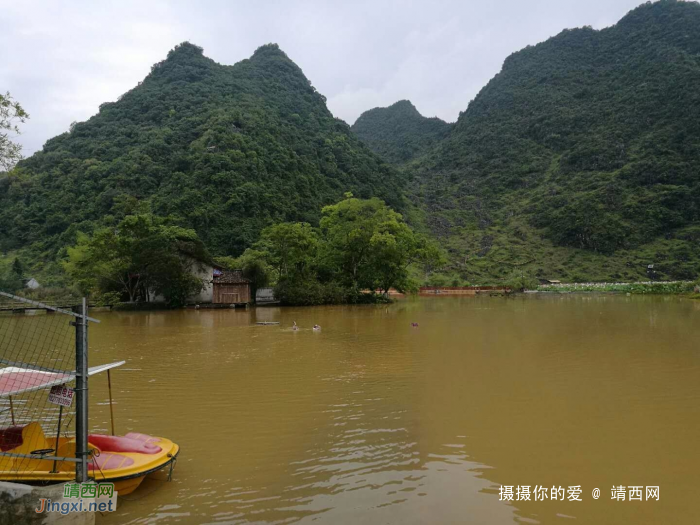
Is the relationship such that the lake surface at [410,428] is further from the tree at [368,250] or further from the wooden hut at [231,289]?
the tree at [368,250]

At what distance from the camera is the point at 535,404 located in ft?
28.1

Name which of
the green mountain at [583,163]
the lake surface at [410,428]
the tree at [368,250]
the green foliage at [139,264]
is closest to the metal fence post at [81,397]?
the lake surface at [410,428]

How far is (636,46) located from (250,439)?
147950 mm

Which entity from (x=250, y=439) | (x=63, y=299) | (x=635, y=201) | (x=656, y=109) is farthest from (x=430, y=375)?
(x=656, y=109)

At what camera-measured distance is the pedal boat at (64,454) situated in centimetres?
481

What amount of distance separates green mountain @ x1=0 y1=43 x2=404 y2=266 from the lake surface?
4264 centimetres

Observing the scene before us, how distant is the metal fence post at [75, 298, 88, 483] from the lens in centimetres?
457

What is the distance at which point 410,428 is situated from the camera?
24.2 ft

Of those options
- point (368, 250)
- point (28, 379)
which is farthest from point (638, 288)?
point (28, 379)

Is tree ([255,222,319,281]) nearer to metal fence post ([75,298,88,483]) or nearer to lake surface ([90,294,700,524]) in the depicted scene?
lake surface ([90,294,700,524])

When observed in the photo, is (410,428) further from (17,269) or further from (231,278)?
(17,269)

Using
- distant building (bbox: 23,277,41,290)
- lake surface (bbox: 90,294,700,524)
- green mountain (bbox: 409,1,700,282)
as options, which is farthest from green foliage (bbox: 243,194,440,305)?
green mountain (bbox: 409,1,700,282)

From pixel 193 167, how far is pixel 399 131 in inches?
4131

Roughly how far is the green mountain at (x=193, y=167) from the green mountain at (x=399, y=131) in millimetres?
44605
